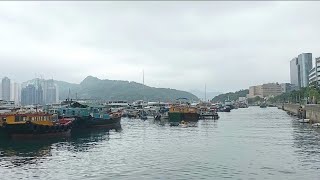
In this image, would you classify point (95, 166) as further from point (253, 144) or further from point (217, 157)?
point (253, 144)

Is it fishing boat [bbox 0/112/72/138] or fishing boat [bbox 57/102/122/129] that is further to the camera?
fishing boat [bbox 57/102/122/129]

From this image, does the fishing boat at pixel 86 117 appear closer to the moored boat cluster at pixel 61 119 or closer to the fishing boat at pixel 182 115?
the moored boat cluster at pixel 61 119

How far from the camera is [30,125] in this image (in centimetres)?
6153

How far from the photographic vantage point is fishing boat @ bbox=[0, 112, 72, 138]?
60.9 m

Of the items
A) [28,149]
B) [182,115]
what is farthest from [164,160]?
[182,115]

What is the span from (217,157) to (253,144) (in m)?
13.5

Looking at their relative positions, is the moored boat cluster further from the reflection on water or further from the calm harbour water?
the calm harbour water

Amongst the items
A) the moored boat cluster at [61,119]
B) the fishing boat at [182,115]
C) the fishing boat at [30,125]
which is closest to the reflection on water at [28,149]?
the fishing boat at [30,125]

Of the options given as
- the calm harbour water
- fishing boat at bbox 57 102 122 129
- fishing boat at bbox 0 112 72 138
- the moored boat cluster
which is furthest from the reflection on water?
fishing boat at bbox 57 102 122 129

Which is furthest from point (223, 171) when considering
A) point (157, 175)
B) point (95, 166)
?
point (95, 166)

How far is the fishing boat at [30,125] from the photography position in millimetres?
60875

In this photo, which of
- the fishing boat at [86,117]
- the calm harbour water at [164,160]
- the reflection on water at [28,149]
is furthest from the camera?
the fishing boat at [86,117]

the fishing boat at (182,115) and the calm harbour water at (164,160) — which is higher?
the fishing boat at (182,115)

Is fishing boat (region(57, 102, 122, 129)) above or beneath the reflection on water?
above
